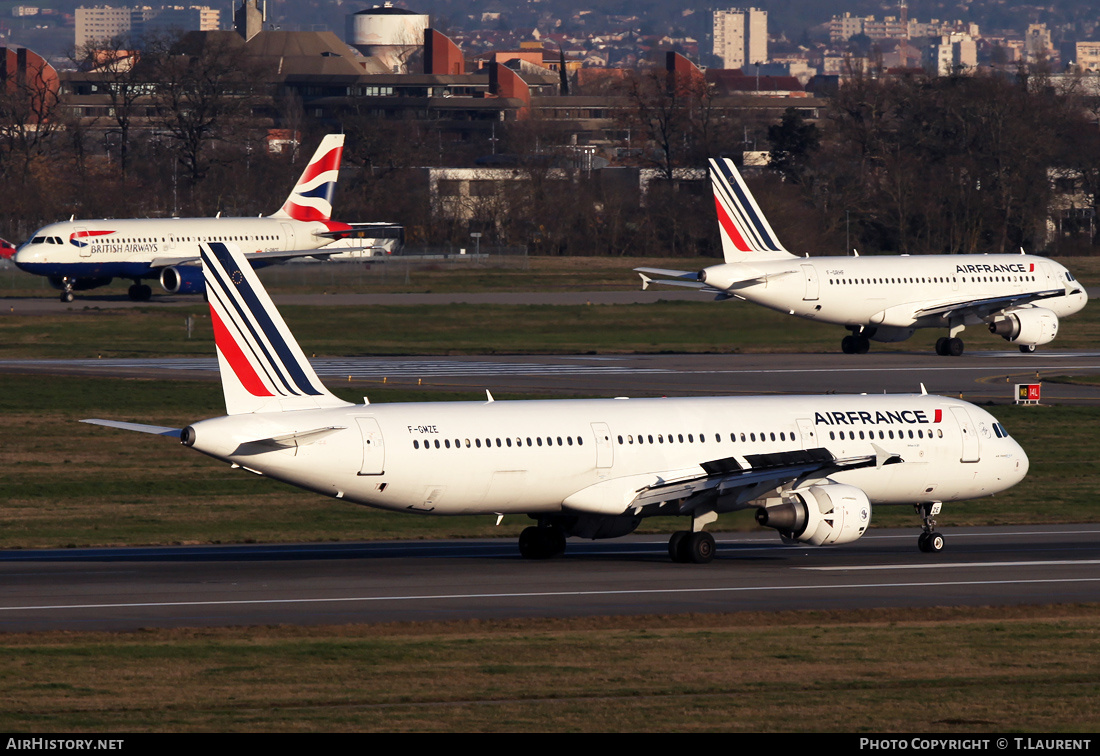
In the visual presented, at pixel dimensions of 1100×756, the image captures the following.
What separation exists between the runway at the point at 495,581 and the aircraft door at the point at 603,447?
237 cm

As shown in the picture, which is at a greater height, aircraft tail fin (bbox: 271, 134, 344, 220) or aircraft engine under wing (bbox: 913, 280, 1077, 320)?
aircraft tail fin (bbox: 271, 134, 344, 220)

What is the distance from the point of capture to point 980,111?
153875mm

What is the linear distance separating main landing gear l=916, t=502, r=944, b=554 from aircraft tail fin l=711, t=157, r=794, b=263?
4424cm

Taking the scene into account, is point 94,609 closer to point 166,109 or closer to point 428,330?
point 428,330

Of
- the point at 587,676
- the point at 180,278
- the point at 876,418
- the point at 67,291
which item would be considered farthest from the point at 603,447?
the point at 67,291

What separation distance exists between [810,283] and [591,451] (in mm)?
48478

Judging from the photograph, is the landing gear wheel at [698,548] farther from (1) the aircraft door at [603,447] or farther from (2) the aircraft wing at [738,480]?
(1) the aircraft door at [603,447]

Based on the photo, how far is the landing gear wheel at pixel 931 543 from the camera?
39938 mm

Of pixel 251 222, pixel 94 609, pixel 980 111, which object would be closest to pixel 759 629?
pixel 94 609

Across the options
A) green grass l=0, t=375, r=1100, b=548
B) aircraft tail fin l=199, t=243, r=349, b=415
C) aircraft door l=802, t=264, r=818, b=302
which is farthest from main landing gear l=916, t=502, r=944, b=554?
aircraft door l=802, t=264, r=818, b=302

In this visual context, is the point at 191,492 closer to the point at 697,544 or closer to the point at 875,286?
the point at 697,544

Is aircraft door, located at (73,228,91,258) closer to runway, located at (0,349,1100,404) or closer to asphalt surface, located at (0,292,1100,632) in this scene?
runway, located at (0,349,1100,404)

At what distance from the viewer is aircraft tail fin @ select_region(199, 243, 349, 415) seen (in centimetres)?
3441

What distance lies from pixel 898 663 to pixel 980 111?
134554 millimetres
